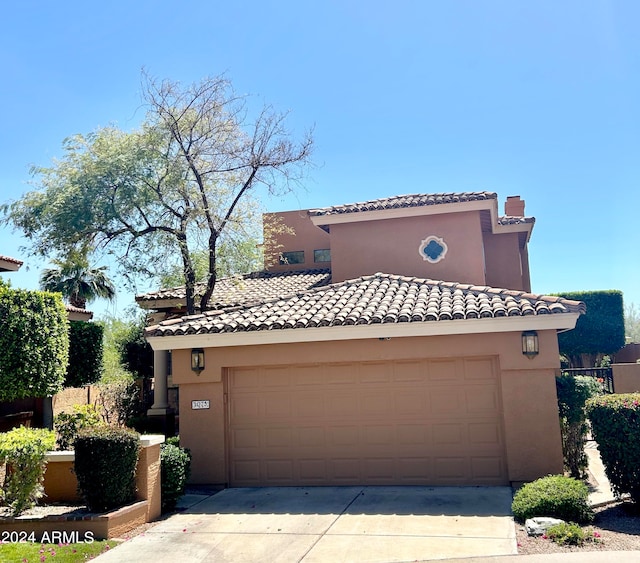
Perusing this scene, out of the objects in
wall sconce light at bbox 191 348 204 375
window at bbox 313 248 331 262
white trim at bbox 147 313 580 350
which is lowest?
wall sconce light at bbox 191 348 204 375

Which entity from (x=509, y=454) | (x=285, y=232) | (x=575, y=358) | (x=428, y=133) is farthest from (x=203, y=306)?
(x=575, y=358)

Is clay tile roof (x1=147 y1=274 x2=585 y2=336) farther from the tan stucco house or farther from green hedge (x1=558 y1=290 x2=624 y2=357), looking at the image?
green hedge (x1=558 y1=290 x2=624 y2=357)

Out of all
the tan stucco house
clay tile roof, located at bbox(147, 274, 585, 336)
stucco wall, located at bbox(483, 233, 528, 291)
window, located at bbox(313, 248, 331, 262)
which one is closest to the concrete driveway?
the tan stucco house

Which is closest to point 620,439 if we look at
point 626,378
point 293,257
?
point 626,378

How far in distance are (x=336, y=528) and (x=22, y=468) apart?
4644 mm

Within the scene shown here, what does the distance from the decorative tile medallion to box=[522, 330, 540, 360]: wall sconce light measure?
19.7ft

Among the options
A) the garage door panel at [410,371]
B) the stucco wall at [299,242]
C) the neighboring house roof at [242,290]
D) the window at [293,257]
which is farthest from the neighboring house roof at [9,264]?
the garage door panel at [410,371]

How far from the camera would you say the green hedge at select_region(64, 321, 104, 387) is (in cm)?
1639

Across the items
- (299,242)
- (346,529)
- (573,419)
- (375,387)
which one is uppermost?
(299,242)

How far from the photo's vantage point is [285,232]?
22.5m

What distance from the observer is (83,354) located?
16.5 meters

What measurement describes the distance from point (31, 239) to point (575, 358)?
2183cm

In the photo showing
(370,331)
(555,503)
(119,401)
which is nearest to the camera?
(555,503)

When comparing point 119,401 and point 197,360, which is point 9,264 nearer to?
point 119,401
